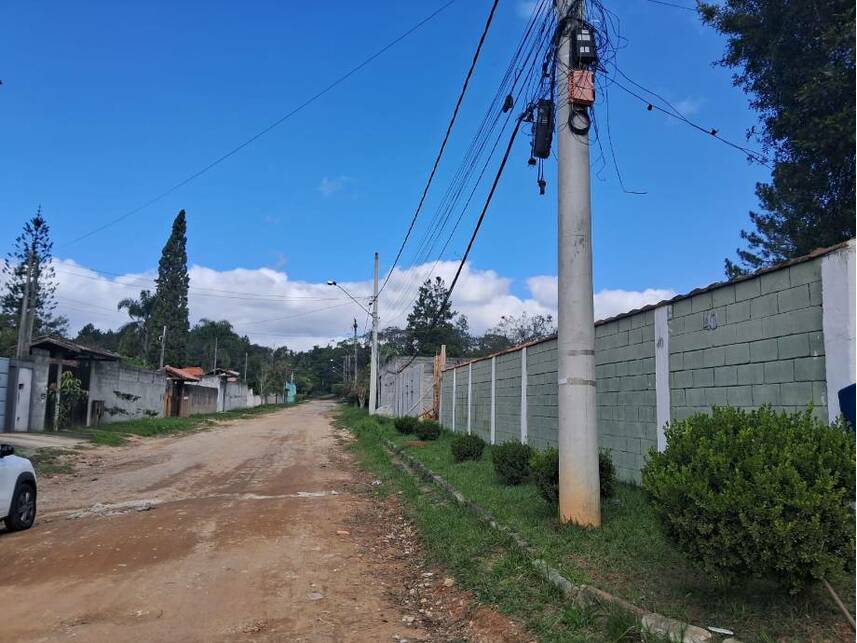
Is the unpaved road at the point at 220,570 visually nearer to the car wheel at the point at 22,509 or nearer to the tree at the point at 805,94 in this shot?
the car wheel at the point at 22,509

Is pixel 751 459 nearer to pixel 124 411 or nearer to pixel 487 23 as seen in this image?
pixel 487 23

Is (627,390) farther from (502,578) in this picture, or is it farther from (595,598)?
(595,598)

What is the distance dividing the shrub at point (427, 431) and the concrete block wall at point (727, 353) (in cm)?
837

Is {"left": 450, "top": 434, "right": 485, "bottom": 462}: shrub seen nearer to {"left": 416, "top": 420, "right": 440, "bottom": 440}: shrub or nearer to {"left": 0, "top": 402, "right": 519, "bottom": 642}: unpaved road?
{"left": 0, "top": 402, "right": 519, "bottom": 642}: unpaved road

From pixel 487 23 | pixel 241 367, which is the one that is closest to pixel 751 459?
pixel 487 23

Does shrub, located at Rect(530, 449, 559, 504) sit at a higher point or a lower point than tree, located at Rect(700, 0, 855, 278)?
lower

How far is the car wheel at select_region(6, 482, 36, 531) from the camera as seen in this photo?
25.4 feet

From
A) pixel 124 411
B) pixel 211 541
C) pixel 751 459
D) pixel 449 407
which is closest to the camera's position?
pixel 751 459

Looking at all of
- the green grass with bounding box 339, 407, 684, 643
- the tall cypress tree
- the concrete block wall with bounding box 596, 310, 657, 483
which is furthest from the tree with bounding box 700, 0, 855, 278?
the tall cypress tree

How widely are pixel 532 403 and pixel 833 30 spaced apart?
879cm

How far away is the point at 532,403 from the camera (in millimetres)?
12773

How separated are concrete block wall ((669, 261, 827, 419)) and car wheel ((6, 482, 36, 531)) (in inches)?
318

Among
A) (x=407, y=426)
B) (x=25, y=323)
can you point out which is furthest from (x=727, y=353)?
(x=25, y=323)

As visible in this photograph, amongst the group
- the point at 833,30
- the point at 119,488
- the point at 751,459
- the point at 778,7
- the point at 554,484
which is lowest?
the point at 119,488
